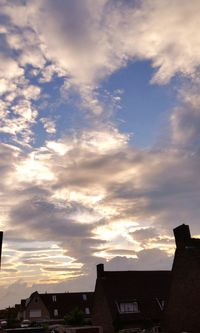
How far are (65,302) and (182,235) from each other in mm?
58841

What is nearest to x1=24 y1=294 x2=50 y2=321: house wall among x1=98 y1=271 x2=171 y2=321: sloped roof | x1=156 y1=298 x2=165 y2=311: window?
x1=98 y1=271 x2=171 y2=321: sloped roof

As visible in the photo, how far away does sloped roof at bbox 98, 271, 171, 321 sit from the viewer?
50500 mm

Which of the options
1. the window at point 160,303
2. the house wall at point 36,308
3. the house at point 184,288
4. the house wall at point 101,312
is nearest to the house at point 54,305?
the house wall at point 36,308

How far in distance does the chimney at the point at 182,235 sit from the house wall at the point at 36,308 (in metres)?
57.6

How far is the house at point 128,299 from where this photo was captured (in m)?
49.5

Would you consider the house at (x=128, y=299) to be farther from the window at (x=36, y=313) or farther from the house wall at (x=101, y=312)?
the window at (x=36, y=313)

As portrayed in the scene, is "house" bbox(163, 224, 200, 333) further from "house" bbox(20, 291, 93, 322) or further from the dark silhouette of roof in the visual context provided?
the dark silhouette of roof

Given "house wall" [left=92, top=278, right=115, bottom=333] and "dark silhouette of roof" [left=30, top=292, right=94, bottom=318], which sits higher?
"dark silhouette of roof" [left=30, top=292, right=94, bottom=318]

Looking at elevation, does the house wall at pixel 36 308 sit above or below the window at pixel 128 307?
above

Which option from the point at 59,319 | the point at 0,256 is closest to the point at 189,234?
the point at 0,256

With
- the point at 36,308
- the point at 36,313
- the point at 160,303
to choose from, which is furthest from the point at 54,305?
the point at 160,303

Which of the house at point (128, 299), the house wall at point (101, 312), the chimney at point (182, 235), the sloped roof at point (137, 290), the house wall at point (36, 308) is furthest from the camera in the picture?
the house wall at point (36, 308)

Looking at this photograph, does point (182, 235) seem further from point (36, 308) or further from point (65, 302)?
point (36, 308)

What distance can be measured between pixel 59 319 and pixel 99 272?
32.5 m
